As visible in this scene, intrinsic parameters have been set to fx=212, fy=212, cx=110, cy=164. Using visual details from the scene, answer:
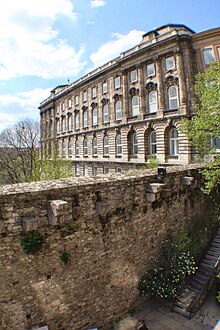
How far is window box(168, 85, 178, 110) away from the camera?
22.8 m

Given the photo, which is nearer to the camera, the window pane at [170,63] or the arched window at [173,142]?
the arched window at [173,142]

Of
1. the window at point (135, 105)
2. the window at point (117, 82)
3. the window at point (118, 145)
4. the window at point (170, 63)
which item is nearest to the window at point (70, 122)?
the window at point (117, 82)

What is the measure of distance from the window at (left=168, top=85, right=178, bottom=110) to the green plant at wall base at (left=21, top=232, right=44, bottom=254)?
20.5 meters

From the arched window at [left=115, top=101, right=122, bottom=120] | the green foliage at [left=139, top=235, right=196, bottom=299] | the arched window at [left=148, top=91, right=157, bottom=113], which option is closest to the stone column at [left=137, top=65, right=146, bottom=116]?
the arched window at [left=148, top=91, right=157, bottom=113]

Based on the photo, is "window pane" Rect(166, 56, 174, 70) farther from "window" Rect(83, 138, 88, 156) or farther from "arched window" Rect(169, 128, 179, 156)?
"window" Rect(83, 138, 88, 156)

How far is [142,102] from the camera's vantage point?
998 inches

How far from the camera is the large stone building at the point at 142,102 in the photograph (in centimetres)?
2188

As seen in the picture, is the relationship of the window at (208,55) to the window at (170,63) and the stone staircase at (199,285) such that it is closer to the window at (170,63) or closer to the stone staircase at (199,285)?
the window at (170,63)

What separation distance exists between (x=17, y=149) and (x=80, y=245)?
77.1 feet

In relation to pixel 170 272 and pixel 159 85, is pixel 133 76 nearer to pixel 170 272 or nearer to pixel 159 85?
pixel 159 85

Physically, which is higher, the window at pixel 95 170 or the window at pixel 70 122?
the window at pixel 70 122

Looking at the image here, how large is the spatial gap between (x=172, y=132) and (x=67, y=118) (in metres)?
22.3

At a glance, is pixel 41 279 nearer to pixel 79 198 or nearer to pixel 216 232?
pixel 79 198

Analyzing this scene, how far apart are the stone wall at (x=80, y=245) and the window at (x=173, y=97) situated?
14.8m
